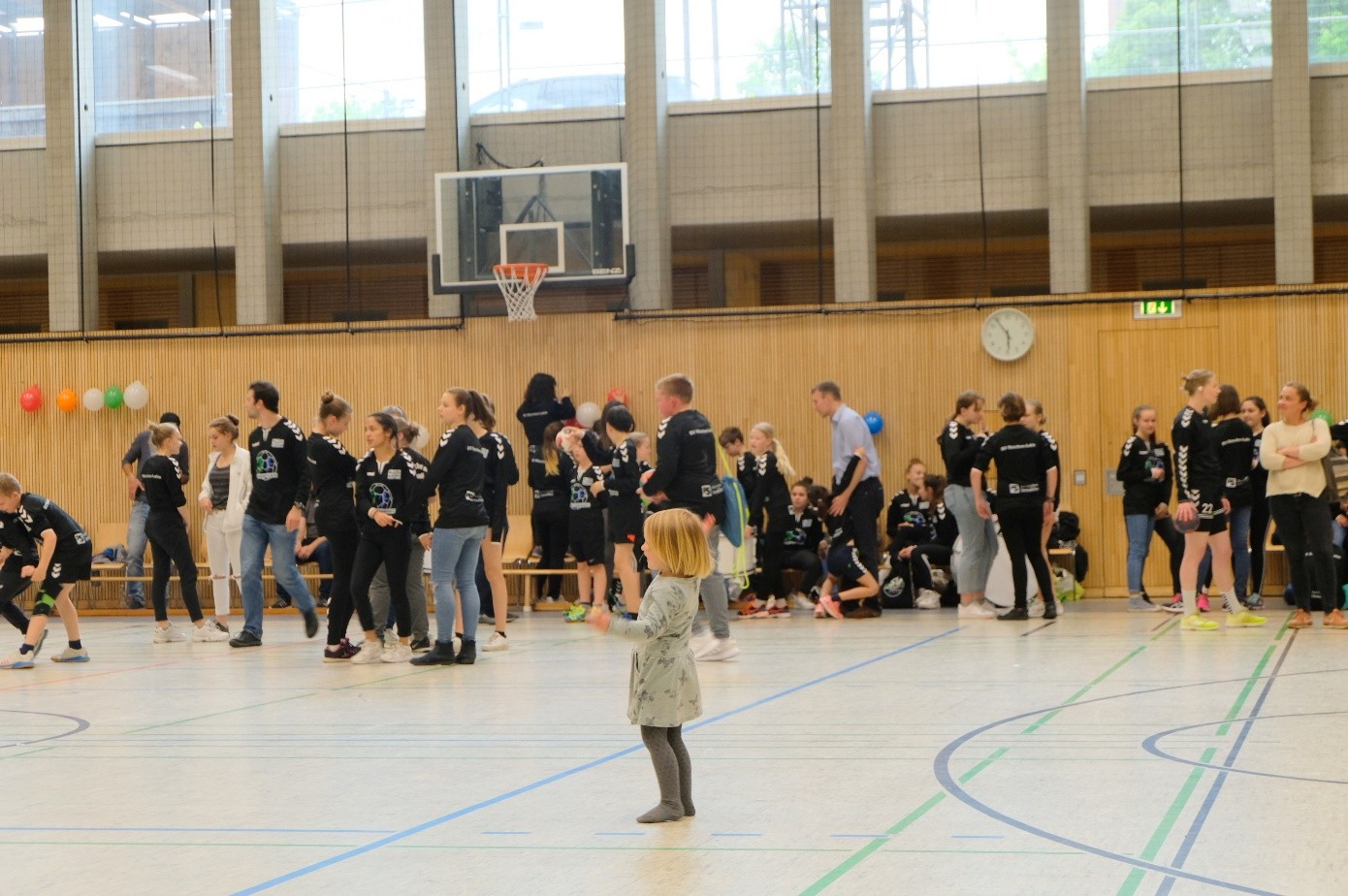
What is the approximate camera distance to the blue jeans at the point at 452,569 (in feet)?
30.1

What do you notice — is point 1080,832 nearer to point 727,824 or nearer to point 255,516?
point 727,824

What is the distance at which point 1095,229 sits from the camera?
17.9 metres

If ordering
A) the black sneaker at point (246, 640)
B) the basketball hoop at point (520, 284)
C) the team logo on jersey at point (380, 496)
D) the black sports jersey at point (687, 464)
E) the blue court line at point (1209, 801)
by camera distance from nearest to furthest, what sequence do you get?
the blue court line at point (1209, 801)
the black sports jersey at point (687, 464)
the team logo on jersey at point (380, 496)
the black sneaker at point (246, 640)
the basketball hoop at point (520, 284)

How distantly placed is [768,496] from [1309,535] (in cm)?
479

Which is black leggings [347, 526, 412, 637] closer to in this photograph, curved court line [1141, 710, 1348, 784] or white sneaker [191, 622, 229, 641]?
white sneaker [191, 622, 229, 641]

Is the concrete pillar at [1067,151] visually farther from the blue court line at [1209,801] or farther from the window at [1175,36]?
the blue court line at [1209,801]

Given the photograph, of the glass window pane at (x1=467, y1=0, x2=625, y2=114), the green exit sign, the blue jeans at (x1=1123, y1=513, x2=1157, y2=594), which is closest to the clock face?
the green exit sign

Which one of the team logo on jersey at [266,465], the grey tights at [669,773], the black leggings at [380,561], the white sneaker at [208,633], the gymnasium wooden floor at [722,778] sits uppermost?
the team logo on jersey at [266,465]

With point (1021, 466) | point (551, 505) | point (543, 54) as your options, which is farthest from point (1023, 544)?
point (543, 54)

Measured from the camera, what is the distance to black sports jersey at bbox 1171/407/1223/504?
10.4 m

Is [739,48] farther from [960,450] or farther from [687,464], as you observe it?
[687,464]

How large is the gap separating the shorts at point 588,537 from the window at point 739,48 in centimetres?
605

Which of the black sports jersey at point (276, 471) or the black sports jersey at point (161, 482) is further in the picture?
the black sports jersey at point (161, 482)

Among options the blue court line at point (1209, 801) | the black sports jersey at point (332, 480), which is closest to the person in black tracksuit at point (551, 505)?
the black sports jersey at point (332, 480)
